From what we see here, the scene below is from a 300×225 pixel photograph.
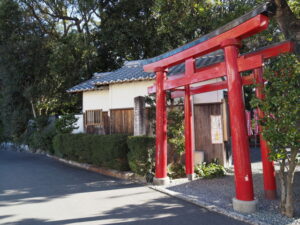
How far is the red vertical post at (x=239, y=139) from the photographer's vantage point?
539 centimetres

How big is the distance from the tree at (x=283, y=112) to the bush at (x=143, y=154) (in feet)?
14.1

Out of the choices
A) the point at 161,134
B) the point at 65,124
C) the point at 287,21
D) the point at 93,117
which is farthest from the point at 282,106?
the point at 65,124

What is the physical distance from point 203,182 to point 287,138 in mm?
4048

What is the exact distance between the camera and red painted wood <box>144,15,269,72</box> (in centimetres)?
518

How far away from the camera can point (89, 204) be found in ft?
20.8

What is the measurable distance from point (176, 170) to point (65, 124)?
25.6ft

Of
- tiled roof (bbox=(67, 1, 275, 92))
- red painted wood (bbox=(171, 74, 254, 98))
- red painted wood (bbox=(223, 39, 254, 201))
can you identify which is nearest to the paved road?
red painted wood (bbox=(223, 39, 254, 201))

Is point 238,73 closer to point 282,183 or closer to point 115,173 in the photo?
point 282,183

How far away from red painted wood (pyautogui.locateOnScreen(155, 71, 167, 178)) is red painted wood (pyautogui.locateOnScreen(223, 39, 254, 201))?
2807 mm

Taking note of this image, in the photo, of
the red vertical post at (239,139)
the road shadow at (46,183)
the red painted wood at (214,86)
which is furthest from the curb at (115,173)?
the red vertical post at (239,139)

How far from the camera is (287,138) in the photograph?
183 inches

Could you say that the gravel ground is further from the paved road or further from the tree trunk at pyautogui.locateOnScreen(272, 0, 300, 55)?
the tree trunk at pyautogui.locateOnScreen(272, 0, 300, 55)

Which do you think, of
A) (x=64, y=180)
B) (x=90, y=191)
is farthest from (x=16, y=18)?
(x=90, y=191)

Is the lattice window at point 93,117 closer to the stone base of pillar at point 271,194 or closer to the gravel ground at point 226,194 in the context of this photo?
the gravel ground at point 226,194
